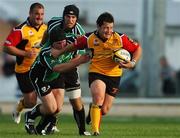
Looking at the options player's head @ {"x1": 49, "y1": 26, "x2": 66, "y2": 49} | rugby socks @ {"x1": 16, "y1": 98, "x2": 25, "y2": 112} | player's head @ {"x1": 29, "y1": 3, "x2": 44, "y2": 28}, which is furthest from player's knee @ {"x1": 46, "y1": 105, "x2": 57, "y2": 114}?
rugby socks @ {"x1": 16, "y1": 98, "x2": 25, "y2": 112}

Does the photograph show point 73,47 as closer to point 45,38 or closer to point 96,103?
point 96,103

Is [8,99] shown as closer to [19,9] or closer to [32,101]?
[19,9]

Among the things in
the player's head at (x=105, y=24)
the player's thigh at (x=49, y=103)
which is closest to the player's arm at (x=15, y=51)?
the player's thigh at (x=49, y=103)

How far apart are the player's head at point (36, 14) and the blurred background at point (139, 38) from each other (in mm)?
12341

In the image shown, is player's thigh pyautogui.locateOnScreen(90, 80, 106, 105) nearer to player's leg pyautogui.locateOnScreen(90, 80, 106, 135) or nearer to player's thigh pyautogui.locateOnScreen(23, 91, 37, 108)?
player's leg pyautogui.locateOnScreen(90, 80, 106, 135)

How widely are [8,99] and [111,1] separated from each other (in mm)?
4876

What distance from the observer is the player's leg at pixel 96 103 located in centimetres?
1620

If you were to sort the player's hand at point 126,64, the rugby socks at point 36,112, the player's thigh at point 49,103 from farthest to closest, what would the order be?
1. the rugby socks at point 36,112
2. the player's thigh at point 49,103
3. the player's hand at point 126,64

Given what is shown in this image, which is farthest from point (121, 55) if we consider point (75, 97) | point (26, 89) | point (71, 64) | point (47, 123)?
point (26, 89)

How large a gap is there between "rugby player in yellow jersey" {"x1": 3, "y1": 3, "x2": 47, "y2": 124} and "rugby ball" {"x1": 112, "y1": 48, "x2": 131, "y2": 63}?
2660 mm

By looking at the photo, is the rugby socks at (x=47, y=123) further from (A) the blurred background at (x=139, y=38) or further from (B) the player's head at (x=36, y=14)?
(A) the blurred background at (x=139, y=38)

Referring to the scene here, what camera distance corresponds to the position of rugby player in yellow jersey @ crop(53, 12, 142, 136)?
16312mm

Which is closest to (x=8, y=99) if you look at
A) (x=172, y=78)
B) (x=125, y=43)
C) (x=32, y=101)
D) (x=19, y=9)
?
(x=19, y=9)

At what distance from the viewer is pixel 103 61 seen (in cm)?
1686
